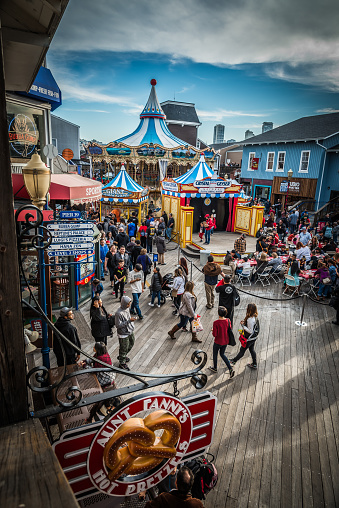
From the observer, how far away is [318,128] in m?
23.9

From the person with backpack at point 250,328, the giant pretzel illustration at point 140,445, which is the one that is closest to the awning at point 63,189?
the person with backpack at point 250,328

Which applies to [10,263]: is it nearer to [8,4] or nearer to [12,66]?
[8,4]

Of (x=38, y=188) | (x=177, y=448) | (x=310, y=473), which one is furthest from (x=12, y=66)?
(x=310, y=473)

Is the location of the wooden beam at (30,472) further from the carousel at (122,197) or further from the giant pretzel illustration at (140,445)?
the carousel at (122,197)

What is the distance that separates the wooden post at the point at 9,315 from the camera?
4.12 ft

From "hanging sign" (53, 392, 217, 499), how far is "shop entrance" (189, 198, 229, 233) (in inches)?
639

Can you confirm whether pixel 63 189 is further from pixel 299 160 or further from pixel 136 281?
pixel 299 160

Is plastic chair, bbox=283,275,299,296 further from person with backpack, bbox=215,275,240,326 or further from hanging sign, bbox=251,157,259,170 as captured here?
hanging sign, bbox=251,157,259,170

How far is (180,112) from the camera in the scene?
4009 centimetres

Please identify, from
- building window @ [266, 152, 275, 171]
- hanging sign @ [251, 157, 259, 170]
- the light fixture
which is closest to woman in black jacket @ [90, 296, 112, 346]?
the light fixture

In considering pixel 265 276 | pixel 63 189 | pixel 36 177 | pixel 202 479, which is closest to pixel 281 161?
pixel 265 276

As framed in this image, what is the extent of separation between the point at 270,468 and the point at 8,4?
5.31 meters

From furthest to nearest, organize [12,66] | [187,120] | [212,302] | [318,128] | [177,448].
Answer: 1. [187,120]
2. [318,128]
3. [212,302]
4. [12,66]
5. [177,448]

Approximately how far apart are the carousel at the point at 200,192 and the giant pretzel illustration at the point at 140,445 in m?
14.0
